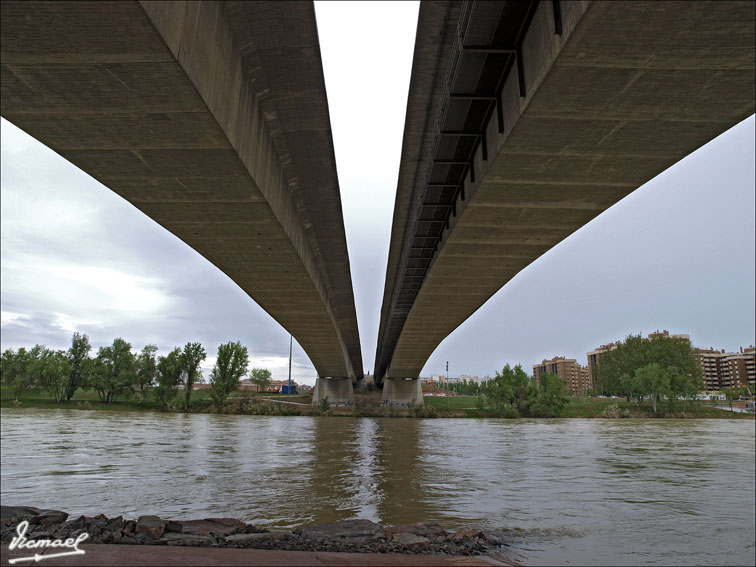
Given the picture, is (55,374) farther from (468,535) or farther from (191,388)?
(468,535)

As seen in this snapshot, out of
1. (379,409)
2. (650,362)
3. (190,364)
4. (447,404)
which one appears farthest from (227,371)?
(650,362)

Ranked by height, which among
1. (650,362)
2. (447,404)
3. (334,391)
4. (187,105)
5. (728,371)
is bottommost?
(447,404)

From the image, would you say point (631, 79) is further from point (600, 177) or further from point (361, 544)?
point (361, 544)

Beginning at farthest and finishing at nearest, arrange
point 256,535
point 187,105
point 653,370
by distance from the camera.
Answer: point 653,370
point 187,105
point 256,535

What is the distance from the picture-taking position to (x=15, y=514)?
25.1 feet

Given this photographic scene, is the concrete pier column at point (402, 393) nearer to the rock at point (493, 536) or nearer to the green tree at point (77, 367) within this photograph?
the green tree at point (77, 367)

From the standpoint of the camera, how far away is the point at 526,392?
66.2 metres

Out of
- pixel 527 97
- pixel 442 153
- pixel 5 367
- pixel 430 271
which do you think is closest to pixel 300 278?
pixel 430 271

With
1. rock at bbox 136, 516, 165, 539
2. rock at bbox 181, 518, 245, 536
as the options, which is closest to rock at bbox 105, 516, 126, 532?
rock at bbox 136, 516, 165, 539

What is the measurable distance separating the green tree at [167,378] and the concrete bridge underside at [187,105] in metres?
58.4

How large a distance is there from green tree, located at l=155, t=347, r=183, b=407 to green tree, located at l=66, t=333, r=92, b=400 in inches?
465

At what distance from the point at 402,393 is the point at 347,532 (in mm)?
60871

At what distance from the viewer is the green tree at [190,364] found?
67.0 meters

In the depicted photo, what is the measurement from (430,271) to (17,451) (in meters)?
17.9
